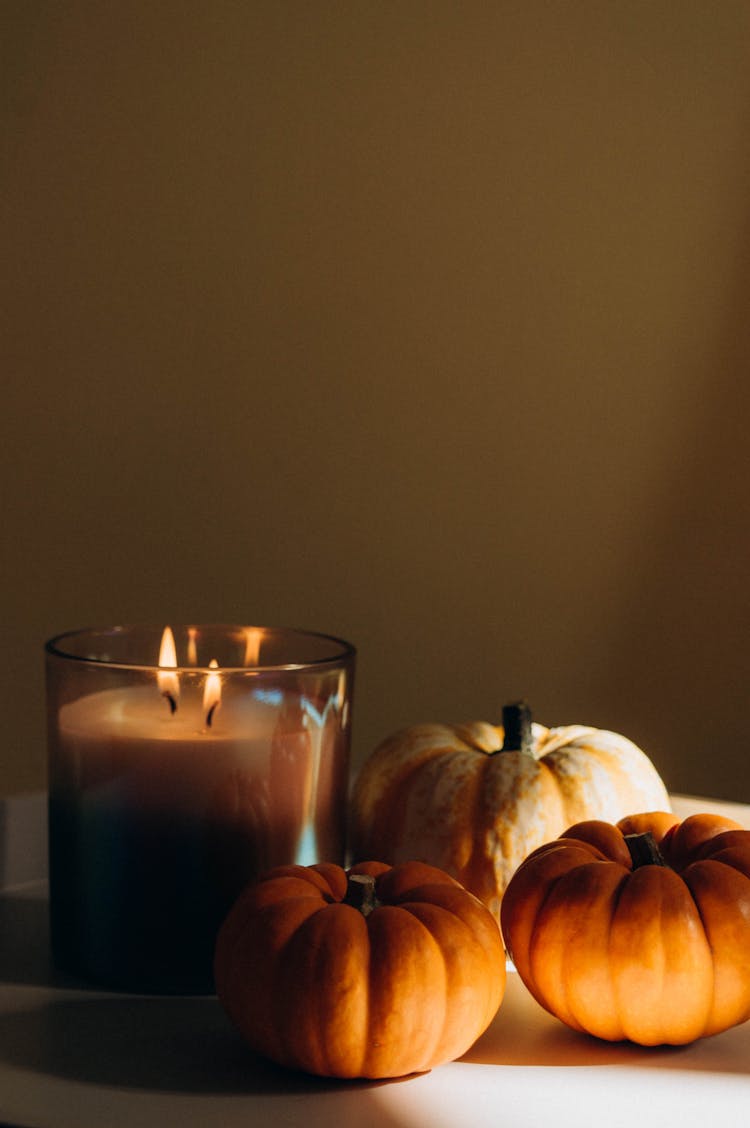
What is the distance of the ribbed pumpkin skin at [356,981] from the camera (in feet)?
1.79

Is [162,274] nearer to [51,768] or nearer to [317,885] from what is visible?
[51,768]

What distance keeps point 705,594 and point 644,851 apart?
1027mm

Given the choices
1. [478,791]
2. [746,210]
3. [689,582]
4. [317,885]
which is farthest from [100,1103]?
[746,210]

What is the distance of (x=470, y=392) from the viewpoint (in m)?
1.66

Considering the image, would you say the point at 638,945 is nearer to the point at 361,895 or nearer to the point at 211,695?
the point at 361,895

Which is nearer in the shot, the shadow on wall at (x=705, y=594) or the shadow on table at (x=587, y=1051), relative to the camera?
the shadow on table at (x=587, y=1051)

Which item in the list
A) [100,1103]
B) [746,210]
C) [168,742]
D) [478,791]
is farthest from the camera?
[746,210]

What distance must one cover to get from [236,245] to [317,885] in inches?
46.3

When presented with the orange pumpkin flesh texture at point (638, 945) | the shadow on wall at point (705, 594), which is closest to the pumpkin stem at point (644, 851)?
the orange pumpkin flesh texture at point (638, 945)

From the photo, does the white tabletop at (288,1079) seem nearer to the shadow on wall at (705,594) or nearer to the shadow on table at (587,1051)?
the shadow on table at (587,1051)

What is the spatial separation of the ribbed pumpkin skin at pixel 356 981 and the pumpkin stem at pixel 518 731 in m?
0.23

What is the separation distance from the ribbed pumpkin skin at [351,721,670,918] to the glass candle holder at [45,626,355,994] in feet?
0.34

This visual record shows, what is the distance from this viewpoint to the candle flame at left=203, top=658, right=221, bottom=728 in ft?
2.19

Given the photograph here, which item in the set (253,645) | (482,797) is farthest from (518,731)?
(253,645)
